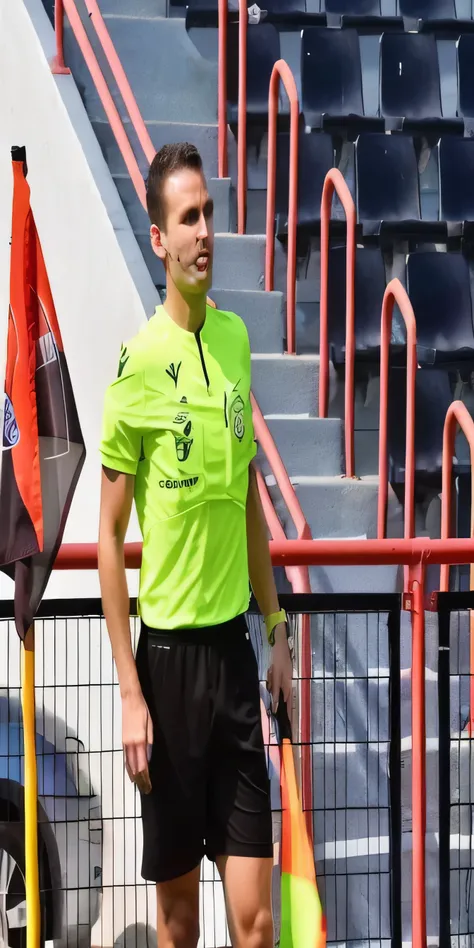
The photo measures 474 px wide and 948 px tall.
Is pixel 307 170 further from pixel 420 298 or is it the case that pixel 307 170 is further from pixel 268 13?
pixel 268 13

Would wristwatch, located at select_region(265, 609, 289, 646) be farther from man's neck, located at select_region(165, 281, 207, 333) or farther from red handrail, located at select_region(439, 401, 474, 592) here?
red handrail, located at select_region(439, 401, 474, 592)

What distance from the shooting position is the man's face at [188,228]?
221cm

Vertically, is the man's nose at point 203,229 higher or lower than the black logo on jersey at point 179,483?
higher

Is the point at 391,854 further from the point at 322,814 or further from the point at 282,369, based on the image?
the point at 282,369

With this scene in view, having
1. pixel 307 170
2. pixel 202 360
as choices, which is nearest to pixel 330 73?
pixel 307 170

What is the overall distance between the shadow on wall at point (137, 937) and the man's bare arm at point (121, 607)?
1057mm

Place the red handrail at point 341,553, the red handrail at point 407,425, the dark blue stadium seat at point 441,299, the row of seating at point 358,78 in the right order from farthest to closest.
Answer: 1. the row of seating at point 358,78
2. the dark blue stadium seat at point 441,299
3. the red handrail at point 407,425
4. the red handrail at point 341,553

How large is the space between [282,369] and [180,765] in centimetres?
273

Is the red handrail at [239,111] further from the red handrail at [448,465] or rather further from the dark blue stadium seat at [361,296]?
the red handrail at [448,465]

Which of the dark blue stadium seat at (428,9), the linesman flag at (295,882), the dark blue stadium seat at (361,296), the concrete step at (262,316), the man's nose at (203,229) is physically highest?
the dark blue stadium seat at (428,9)

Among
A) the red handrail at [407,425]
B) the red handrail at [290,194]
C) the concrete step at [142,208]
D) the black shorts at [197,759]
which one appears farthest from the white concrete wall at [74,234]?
the black shorts at [197,759]

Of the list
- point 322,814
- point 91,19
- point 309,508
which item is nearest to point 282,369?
point 309,508

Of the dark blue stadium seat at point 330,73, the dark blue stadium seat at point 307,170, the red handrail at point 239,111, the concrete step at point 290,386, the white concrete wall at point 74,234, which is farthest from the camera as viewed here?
the dark blue stadium seat at point 330,73

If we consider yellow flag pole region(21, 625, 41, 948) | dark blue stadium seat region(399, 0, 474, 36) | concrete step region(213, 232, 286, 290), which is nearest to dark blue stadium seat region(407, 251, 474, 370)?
concrete step region(213, 232, 286, 290)
